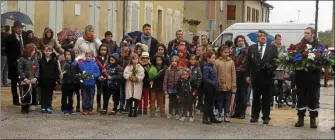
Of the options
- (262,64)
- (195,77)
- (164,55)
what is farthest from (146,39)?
(262,64)

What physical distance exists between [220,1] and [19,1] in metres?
25.3

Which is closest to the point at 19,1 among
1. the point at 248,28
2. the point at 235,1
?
the point at 248,28

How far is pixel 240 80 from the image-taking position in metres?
10.3

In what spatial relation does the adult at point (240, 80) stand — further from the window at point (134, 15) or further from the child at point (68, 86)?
the window at point (134, 15)

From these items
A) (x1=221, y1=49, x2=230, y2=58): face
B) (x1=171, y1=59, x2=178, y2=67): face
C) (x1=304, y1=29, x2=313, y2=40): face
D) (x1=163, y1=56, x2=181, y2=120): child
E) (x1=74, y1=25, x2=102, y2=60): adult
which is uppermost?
(x1=304, y1=29, x2=313, y2=40): face

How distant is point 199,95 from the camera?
1016 centimetres

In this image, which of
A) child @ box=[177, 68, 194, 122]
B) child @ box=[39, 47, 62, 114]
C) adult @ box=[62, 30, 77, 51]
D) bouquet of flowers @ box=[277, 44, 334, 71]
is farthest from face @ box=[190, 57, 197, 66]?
adult @ box=[62, 30, 77, 51]

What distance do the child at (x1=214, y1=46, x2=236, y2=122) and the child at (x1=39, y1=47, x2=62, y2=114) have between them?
305 cm

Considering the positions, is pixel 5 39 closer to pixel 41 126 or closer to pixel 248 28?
pixel 41 126

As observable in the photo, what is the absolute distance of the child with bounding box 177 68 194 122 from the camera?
9.75m

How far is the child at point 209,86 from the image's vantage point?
9.47 m

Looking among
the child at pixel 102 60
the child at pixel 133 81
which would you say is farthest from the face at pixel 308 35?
the child at pixel 102 60

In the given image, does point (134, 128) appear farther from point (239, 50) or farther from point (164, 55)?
point (239, 50)

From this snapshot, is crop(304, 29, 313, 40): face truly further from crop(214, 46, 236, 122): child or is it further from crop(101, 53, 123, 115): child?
crop(101, 53, 123, 115): child
